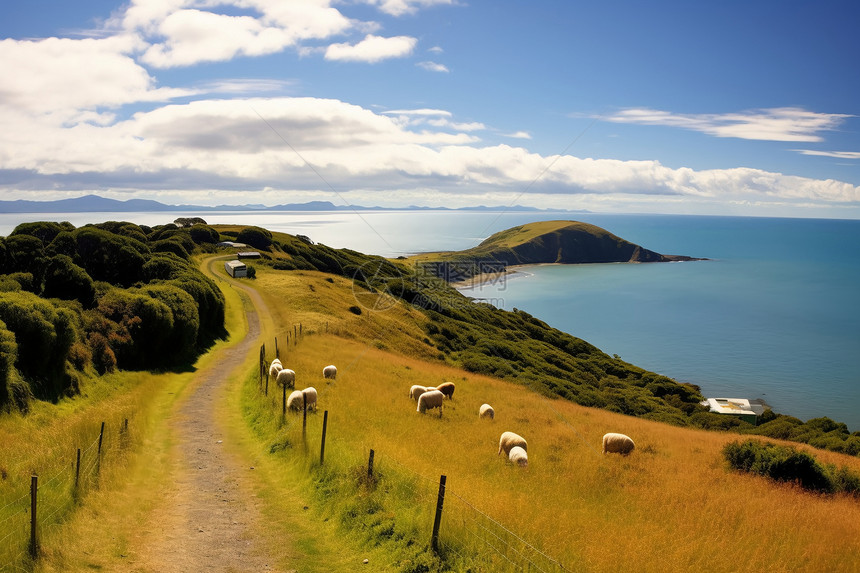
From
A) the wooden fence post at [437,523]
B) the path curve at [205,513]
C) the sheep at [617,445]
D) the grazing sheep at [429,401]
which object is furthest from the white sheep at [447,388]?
the wooden fence post at [437,523]

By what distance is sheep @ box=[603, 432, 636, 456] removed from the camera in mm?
22906

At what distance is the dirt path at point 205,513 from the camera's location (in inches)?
468

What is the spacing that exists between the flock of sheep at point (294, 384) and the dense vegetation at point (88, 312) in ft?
31.5

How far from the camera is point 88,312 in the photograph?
33.9m

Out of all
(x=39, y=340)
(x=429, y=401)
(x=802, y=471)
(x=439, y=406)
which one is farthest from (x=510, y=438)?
(x=39, y=340)

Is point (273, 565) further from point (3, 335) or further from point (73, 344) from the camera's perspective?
point (73, 344)

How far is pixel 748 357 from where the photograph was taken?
418 ft

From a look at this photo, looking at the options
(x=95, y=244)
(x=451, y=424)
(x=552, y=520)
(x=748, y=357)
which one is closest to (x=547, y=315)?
(x=748, y=357)

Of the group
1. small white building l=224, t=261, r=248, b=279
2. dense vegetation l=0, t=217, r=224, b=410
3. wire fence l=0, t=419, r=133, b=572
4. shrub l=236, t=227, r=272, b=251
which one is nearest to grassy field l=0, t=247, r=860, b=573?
wire fence l=0, t=419, r=133, b=572

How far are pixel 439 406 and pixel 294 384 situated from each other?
778cm

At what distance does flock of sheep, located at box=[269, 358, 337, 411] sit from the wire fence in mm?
6829

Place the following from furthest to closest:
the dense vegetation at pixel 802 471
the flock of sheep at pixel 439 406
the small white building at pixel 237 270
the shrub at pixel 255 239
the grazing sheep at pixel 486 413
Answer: the shrub at pixel 255 239, the small white building at pixel 237 270, the grazing sheep at pixel 486 413, the dense vegetation at pixel 802 471, the flock of sheep at pixel 439 406

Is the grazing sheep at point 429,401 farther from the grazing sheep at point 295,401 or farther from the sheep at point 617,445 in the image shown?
the sheep at point 617,445

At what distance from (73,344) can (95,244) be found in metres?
26.9
